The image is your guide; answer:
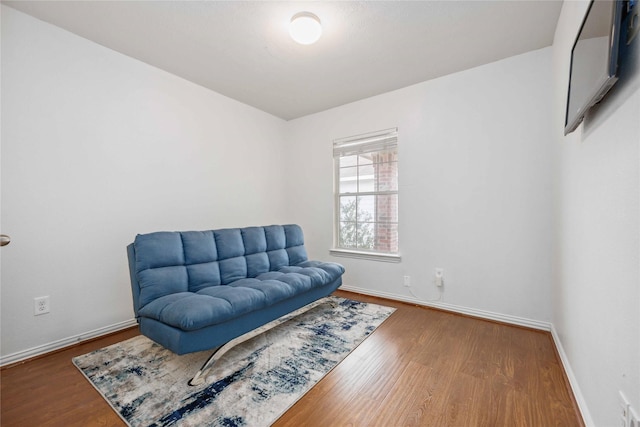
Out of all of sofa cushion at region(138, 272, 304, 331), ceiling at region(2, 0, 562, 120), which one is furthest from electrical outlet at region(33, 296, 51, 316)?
ceiling at region(2, 0, 562, 120)

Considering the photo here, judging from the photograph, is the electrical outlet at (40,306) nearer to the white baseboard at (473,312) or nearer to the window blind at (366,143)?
the white baseboard at (473,312)

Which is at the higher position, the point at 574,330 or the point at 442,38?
the point at 442,38

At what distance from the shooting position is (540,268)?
2.44m

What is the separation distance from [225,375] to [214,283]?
80 centimetres

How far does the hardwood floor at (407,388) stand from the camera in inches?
55.7

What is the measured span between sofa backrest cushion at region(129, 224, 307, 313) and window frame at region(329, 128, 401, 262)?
772mm

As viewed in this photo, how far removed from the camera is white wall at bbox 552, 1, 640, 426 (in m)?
0.90

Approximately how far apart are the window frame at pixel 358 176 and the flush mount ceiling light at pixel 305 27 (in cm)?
156

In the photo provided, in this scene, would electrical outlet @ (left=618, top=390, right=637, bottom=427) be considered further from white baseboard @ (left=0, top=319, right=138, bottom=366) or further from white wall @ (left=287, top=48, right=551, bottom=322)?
white baseboard @ (left=0, top=319, right=138, bottom=366)

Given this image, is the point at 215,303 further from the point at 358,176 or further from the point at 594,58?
the point at 358,176

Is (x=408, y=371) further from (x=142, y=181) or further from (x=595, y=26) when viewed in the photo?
(x=142, y=181)

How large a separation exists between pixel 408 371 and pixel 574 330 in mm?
1004

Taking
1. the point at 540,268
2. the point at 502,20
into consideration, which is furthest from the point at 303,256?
the point at 502,20

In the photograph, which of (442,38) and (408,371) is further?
Answer: (442,38)
